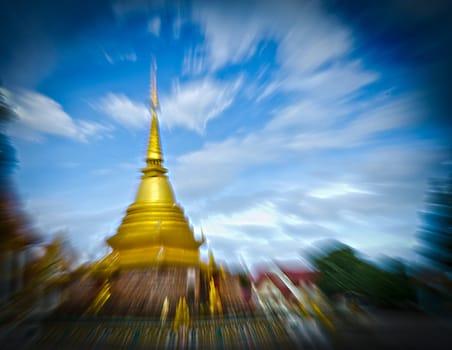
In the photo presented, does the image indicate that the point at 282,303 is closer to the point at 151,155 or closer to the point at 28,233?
the point at 28,233

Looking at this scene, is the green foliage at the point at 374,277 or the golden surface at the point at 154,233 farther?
the green foliage at the point at 374,277

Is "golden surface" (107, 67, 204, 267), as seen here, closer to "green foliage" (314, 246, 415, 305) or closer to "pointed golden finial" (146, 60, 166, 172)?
"pointed golden finial" (146, 60, 166, 172)

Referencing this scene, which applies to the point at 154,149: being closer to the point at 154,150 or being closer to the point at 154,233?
the point at 154,150

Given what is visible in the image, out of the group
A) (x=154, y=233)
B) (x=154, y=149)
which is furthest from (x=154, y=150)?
(x=154, y=233)

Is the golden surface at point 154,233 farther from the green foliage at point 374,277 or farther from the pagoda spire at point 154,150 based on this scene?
the green foliage at point 374,277

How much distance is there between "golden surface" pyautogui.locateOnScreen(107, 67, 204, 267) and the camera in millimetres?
9523

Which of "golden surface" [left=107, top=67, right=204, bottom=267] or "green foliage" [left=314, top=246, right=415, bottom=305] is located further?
"green foliage" [left=314, top=246, right=415, bottom=305]

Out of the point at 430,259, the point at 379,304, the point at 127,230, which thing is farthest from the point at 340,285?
the point at 127,230

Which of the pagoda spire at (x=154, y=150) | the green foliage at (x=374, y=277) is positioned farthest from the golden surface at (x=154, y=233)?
the green foliage at (x=374, y=277)

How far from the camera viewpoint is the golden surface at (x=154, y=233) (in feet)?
31.2

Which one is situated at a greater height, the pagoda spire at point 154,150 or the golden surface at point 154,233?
the pagoda spire at point 154,150

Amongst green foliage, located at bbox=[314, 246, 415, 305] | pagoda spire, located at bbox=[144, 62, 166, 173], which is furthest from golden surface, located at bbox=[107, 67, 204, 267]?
green foliage, located at bbox=[314, 246, 415, 305]

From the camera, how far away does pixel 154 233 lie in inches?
391

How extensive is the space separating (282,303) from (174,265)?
4227 millimetres
